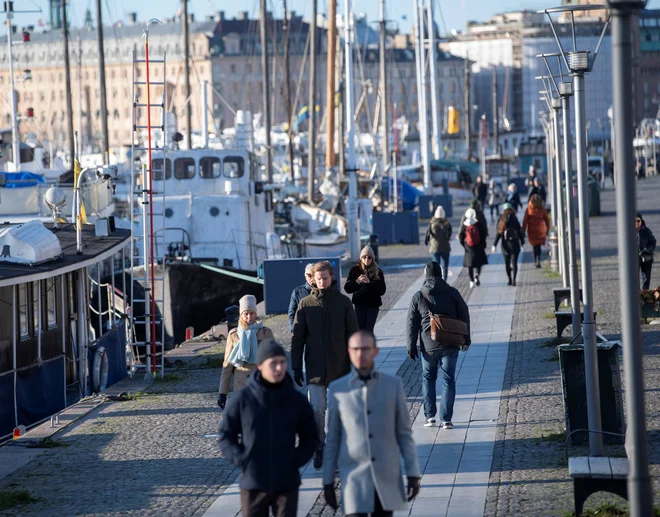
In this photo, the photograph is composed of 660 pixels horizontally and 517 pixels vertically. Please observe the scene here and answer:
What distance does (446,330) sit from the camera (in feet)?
42.1

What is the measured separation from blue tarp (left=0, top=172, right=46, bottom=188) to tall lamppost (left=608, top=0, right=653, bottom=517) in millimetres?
22567

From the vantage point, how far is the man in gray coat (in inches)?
296

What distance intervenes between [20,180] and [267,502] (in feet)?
77.1

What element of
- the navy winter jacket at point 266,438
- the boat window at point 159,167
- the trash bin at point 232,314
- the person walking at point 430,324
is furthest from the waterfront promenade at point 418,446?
the boat window at point 159,167

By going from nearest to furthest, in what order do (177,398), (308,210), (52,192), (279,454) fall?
(279,454) → (177,398) → (52,192) → (308,210)

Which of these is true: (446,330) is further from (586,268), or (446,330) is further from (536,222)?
(536,222)

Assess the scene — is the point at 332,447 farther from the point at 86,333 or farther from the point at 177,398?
the point at 86,333

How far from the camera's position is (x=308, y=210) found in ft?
156

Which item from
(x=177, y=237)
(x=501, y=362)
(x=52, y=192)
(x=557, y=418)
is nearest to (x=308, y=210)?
(x=177, y=237)

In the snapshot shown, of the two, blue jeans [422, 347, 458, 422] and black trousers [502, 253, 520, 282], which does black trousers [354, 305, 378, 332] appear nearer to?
blue jeans [422, 347, 458, 422]

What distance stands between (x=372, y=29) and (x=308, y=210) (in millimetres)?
121039

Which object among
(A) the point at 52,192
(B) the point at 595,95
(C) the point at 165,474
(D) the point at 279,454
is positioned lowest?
(C) the point at 165,474

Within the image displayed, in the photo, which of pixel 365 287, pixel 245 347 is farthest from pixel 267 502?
pixel 365 287

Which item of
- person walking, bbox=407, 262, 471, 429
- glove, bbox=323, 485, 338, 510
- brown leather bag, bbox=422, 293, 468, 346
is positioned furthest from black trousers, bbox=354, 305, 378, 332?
glove, bbox=323, 485, 338, 510
